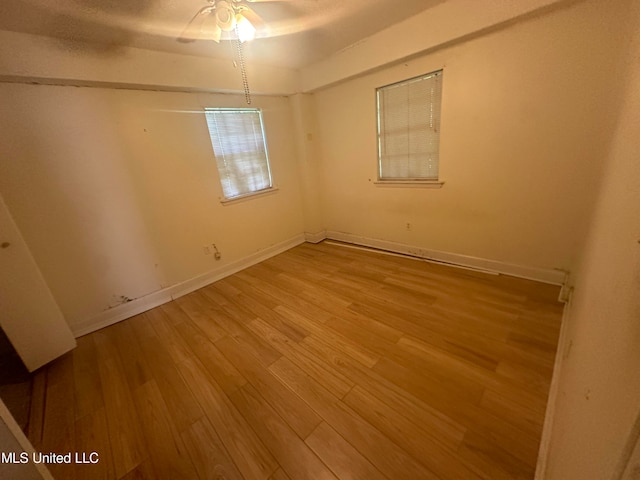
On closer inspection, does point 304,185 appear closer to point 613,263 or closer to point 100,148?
point 100,148

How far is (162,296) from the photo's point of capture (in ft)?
9.05

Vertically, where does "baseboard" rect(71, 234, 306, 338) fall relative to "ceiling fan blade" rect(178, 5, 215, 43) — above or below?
below

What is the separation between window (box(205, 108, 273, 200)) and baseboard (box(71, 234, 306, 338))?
928 millimetres

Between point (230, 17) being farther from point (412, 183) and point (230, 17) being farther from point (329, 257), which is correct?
point (329, 257)

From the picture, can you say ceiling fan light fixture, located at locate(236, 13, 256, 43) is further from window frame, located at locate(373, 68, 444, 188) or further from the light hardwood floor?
the light hardwood floor

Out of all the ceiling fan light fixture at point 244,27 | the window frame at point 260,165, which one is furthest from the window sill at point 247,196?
the ceiling fan light fixture at point 244,27

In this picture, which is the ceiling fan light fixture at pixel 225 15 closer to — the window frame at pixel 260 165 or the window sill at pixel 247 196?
the window frame at pixel 260 165

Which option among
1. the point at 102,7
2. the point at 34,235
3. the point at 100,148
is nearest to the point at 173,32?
the point at 102,7

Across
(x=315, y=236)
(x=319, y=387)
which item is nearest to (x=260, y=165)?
(x=315, y=236)

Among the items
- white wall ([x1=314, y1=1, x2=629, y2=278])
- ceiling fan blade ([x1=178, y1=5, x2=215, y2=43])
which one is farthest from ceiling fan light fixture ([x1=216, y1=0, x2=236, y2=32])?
white wall ([x1=314, y1=1, x2=629, y2=278])

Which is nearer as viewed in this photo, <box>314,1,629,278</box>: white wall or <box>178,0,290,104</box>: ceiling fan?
<box>178,0,290,104</box>: ceiling fan

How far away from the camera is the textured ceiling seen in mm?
1660

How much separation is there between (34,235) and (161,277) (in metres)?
Answer: 1.05

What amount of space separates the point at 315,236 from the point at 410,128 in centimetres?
213
